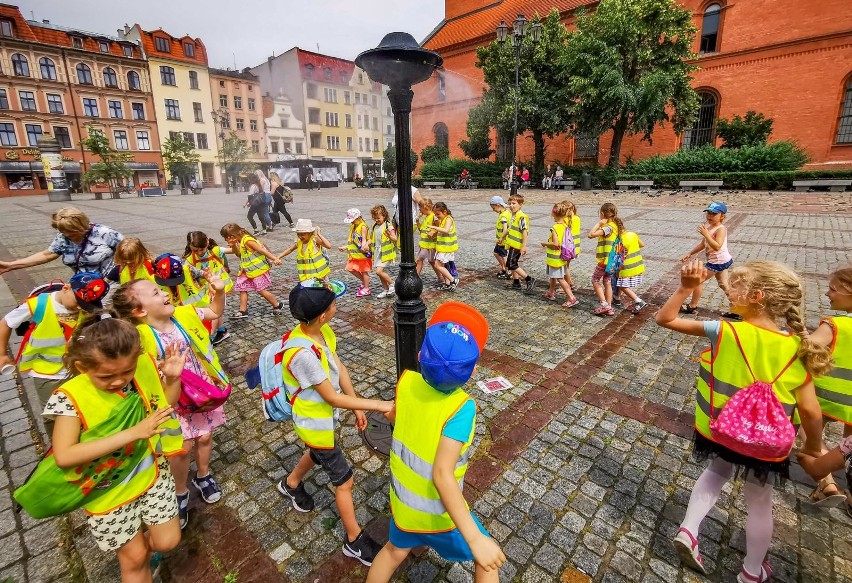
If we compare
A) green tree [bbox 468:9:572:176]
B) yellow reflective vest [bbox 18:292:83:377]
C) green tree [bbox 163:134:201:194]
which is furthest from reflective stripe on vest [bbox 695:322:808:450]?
green tree [bbox 163:134:201:194]

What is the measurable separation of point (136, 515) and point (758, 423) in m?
2.83

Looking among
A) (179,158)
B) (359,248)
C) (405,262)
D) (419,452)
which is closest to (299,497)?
(419,452)

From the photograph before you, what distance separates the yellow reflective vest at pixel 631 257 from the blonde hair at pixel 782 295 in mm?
3844

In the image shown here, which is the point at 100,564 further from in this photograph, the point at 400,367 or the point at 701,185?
the point at 701,185

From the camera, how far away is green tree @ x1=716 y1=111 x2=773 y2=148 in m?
24.0

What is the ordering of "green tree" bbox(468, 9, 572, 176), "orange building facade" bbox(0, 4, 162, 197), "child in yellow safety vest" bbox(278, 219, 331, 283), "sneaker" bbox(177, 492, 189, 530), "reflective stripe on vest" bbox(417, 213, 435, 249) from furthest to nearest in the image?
"orange building facade" bbox(0, 4, 162, 197) < "green tree" bbox(468, 9, 572, 176) < "reflective stripe on vest" bbox(417, 213, 435, 249) < "child in yellow safety vest" bbox(278, 219, 331, 283) < "sneaker" bbox(177, 492, 189, 530)

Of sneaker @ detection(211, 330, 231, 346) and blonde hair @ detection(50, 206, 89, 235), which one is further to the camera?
sneaker @ detection(211, 330, 231, 346)

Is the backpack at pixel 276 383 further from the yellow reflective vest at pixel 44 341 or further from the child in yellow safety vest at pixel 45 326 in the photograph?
the yellow reflective vest at pixel 44 341

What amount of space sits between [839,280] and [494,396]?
255 cm

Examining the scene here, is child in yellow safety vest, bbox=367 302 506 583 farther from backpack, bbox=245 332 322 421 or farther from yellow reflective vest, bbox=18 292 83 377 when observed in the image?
yellow reflective vest, bbox=18 292 83 377

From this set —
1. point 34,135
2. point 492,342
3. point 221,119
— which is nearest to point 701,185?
point 492,342

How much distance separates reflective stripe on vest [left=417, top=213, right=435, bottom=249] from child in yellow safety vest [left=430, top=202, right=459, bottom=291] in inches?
3.4

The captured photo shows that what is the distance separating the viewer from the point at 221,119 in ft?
154

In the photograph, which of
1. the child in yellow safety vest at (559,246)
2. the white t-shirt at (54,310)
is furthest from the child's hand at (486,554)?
the child in yellow safety vest at (559,246)
